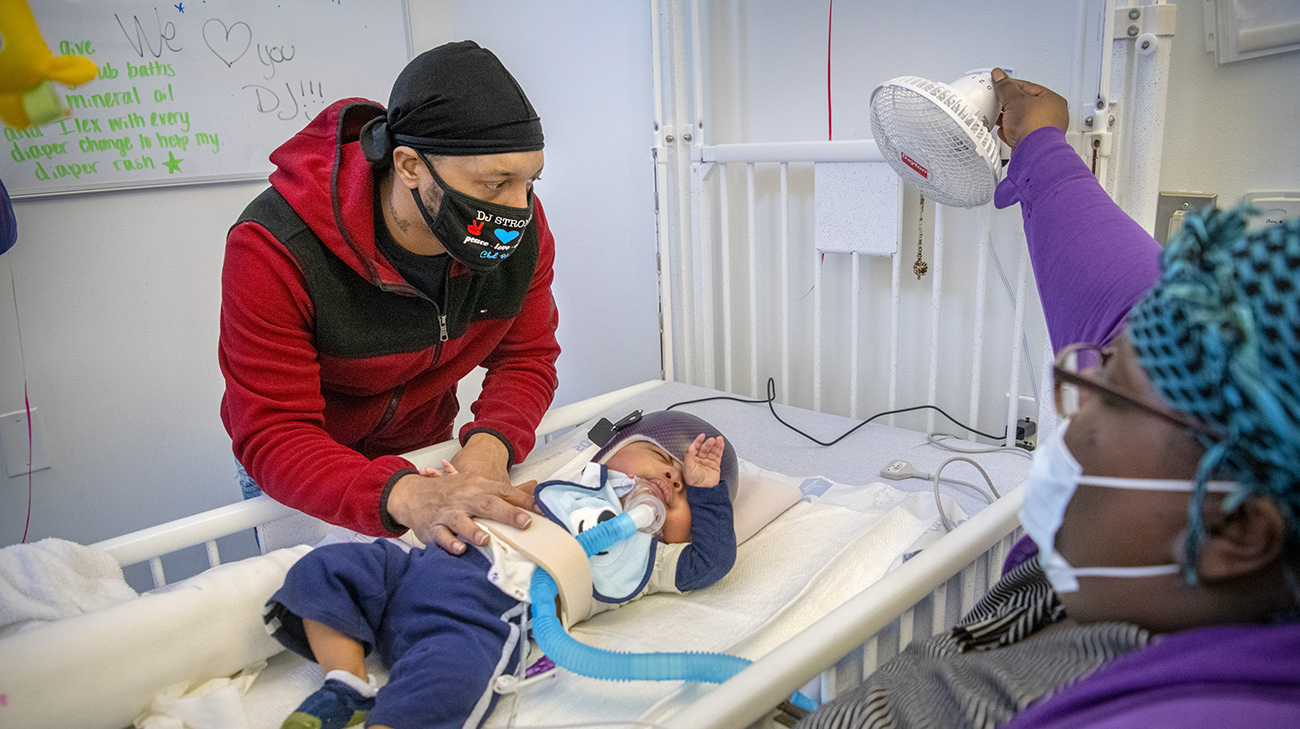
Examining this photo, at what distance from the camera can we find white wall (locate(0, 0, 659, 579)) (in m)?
1.85

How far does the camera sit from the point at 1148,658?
1.76 feet

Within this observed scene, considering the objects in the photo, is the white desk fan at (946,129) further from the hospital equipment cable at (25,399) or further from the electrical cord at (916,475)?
the hospital equipment cable at (25,399)

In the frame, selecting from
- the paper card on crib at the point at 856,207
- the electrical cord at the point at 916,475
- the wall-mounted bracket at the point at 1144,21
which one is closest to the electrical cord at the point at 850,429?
the electrical cord at the point at 916,475

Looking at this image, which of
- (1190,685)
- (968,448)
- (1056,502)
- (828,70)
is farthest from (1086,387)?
(828,70)

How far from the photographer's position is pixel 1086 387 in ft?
2.01

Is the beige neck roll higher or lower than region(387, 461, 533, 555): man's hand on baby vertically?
lower

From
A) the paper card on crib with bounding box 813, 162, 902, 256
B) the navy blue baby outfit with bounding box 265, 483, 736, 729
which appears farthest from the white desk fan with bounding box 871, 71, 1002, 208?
the navy blue baby outfit with bounding box 265, 483, 736, 729

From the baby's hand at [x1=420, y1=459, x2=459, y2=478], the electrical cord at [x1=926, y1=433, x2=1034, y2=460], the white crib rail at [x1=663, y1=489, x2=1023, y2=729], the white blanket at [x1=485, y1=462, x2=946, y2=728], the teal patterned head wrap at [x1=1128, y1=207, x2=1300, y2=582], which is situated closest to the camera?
the teal patterned head wrap at [x1=1128, y1=207, x2=1300, y2=582]

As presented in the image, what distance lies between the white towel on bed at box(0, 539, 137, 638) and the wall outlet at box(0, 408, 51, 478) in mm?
933

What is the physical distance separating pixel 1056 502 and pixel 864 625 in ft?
1.16

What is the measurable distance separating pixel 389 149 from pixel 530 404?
55cm

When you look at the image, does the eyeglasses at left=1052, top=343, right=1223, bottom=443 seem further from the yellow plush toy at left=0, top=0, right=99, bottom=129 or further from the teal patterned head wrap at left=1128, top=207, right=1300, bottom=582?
the yellow plush toy at left=0, top=0, right=99, bottom=129

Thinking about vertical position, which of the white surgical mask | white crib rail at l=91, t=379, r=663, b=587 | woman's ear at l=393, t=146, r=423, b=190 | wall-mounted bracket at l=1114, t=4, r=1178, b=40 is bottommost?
white crib rail at l=91, t=379, r=663, b=587

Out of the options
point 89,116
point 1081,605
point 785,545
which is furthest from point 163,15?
point 1081,605
